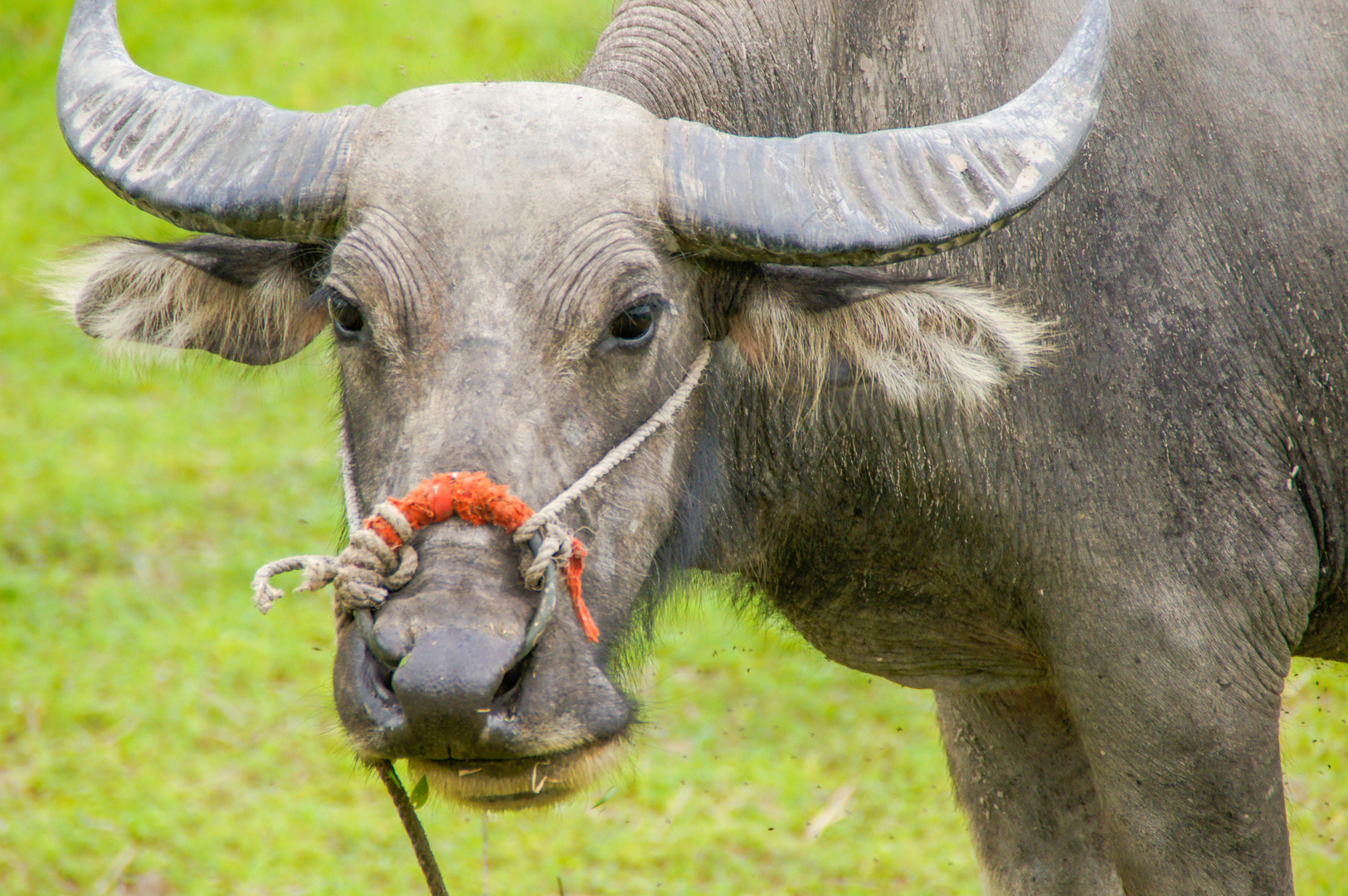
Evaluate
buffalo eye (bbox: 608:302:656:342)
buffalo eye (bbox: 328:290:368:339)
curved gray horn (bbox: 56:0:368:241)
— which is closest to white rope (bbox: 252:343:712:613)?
buffalo eye (bbox: 608:302:656:342)

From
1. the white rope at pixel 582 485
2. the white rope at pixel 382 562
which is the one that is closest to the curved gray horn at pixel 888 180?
the white rope at pixel 582 485

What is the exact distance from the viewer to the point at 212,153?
107 inches

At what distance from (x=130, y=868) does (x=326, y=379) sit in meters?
2.51

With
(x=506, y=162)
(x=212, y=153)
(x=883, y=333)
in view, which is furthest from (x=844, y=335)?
(x=212, y=153)

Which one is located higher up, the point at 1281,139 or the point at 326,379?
the point at 1281,139

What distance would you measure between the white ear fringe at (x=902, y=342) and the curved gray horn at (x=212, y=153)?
3.12 feet

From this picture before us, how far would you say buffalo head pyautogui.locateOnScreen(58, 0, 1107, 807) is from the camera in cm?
234

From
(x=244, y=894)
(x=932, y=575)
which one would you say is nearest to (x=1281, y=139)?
(x=932, y=575)

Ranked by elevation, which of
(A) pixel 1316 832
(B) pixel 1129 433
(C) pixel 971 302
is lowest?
(A) pixel 1316 832

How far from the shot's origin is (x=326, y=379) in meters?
3.51

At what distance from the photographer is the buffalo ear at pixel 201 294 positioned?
9.85ft

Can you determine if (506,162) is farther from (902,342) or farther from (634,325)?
(902,342)

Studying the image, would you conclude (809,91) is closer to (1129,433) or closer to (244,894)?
(1129,433)

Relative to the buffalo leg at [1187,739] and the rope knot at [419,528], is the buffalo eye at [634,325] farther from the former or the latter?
the buffalo leg at [1187,739]
